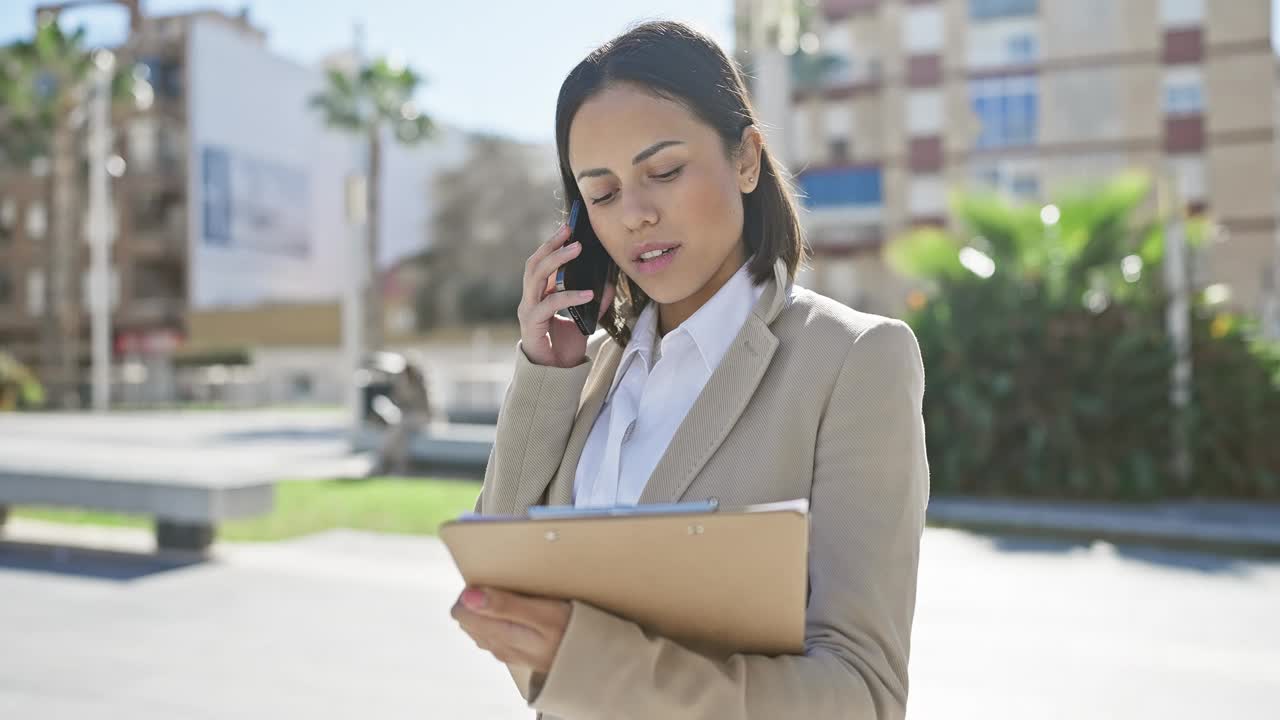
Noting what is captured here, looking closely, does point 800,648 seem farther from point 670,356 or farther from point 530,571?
point 670,356

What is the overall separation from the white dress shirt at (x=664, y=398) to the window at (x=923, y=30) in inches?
1753

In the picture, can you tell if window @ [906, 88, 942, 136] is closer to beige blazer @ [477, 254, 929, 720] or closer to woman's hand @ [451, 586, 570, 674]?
beige blazer @ [477, 254, 929, 720]

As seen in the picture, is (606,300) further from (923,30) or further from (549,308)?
(923,30)

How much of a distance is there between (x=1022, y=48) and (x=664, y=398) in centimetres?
4392

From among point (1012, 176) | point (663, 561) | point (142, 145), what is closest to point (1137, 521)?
point (663, 561)

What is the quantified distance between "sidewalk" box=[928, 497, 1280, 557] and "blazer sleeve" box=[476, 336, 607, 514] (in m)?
8.53

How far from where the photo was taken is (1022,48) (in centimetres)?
4169

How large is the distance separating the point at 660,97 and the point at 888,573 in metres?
0.73

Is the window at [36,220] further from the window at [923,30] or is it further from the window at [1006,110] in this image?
the window at [1006,110]

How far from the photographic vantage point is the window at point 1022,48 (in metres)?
41.5

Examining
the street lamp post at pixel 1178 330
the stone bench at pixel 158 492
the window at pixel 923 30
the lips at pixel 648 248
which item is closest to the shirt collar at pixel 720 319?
the lips at pixel 648 248

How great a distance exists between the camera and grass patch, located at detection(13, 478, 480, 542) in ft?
31.7

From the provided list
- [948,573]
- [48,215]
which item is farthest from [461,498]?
[48,215]

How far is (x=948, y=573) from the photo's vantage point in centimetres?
782
